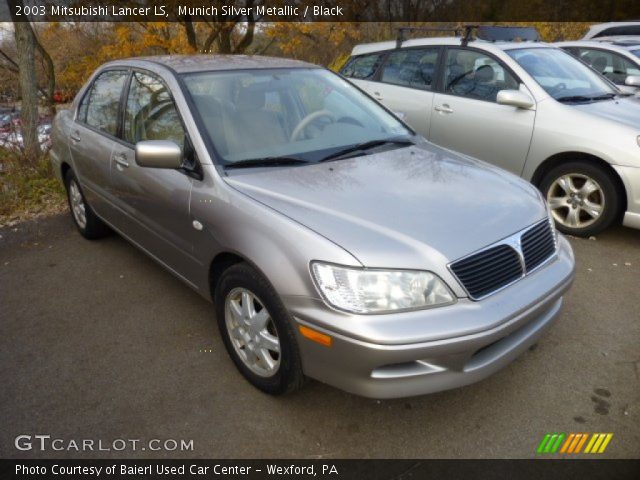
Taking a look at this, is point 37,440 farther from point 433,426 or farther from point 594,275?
point 594,275

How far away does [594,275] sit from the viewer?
371 centimetres

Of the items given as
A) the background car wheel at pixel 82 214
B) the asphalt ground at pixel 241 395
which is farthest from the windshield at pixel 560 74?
the background car wheel at pixel 82 214

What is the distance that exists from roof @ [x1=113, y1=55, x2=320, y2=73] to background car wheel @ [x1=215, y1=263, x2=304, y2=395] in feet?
4.95

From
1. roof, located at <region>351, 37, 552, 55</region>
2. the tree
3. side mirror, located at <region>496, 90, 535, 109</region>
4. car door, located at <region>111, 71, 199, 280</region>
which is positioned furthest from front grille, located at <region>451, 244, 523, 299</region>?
the tree

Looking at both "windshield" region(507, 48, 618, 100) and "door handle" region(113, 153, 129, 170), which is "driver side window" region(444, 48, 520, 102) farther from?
"door handle" region(113, 153, 129, 170)

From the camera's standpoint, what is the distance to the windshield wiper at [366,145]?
9.44 ft

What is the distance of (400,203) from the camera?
7.76ft

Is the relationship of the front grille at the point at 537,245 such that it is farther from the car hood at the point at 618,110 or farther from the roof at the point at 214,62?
the car hood at the point at 618,110

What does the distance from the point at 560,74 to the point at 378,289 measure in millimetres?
4119

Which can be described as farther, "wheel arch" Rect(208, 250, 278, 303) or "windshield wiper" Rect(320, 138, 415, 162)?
"windshield wiper" Rect(320, 138, 415, 162)

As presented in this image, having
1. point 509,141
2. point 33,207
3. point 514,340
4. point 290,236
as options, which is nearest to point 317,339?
point 290,236

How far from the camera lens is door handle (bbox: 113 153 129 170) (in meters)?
3.36

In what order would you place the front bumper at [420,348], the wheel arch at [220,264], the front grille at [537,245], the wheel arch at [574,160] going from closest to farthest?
the front bumper at [420,348] < the front grille at [537,245] < the wheel arch at [220,264] < the wheel arch at [574,160]

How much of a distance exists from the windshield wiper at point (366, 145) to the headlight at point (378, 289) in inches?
39.7
